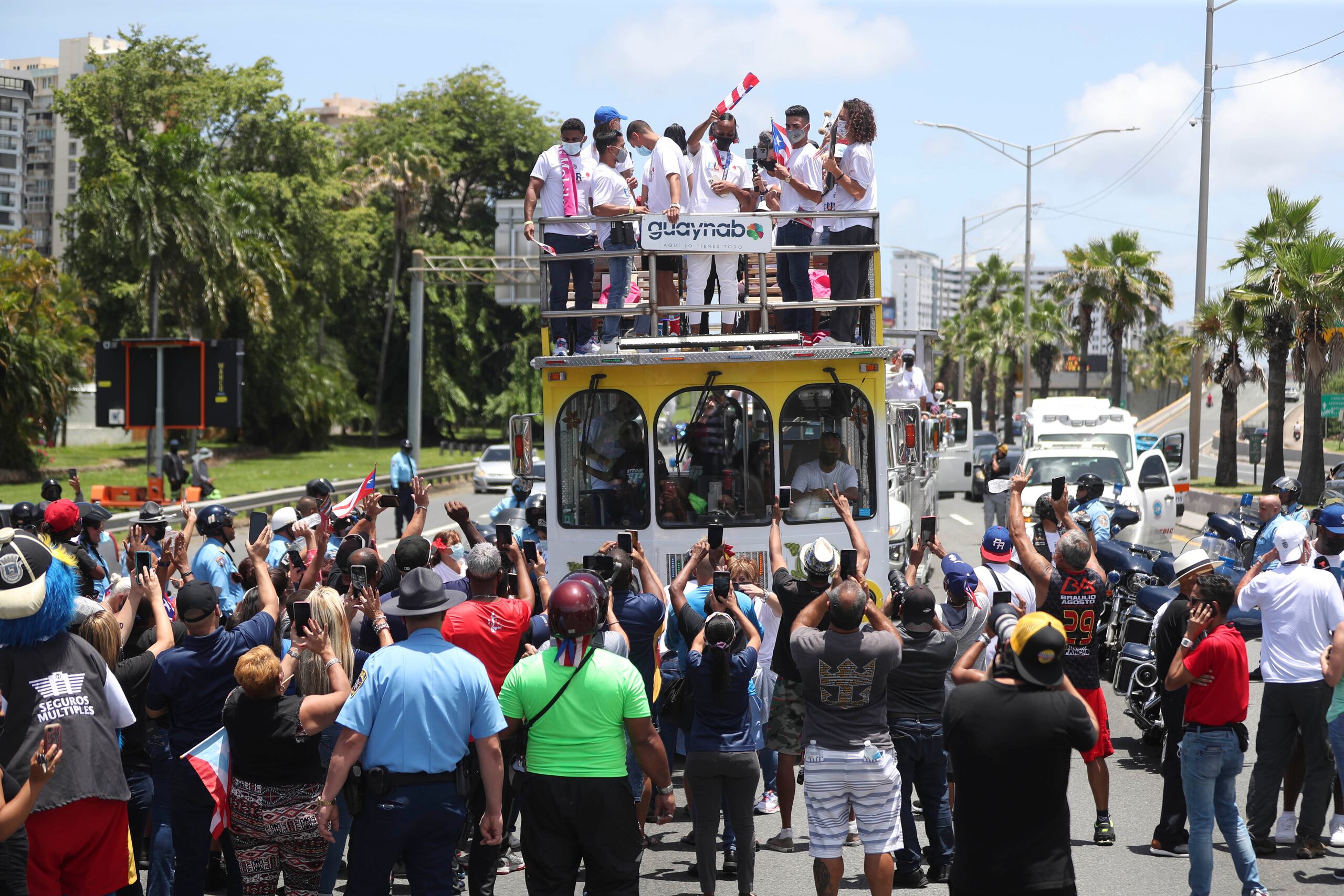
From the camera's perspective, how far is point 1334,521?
24.6 feet

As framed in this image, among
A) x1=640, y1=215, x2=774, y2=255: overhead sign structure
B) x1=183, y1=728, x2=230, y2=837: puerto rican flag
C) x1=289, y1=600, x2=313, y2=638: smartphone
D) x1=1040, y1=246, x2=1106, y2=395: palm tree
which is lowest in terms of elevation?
x1=183, y1=728, x2=230, y2=837: puerto rican flag

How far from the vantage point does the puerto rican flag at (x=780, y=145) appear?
10.9m

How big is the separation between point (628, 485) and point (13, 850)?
5.81 metres

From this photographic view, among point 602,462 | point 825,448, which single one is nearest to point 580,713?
point 602,462

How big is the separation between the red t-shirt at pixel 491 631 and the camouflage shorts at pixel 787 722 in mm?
1757

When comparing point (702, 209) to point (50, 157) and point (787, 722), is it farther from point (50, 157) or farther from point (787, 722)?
point (50, 157)

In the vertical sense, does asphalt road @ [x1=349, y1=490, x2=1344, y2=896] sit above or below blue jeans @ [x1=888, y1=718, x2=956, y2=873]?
below

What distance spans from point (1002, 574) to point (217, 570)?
519 cm

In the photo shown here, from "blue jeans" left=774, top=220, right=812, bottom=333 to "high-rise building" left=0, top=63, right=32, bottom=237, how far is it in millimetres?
99099

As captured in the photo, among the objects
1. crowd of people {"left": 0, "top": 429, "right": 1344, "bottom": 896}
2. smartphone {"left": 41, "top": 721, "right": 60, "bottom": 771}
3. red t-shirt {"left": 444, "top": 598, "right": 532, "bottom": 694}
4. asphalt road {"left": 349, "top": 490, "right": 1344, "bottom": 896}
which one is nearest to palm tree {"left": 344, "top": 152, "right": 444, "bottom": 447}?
crowd of people {"left": 0, "top": 429, "right": 1344, "bottom": 896}

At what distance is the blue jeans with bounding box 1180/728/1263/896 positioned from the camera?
648 cm

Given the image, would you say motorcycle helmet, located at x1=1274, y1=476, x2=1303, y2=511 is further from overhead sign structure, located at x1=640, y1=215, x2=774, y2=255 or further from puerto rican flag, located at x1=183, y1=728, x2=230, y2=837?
puerto rican flag, located at x1=183, y1=728, x2=230, y2=837

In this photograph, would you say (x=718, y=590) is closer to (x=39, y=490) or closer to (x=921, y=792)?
(x=921, y=792)

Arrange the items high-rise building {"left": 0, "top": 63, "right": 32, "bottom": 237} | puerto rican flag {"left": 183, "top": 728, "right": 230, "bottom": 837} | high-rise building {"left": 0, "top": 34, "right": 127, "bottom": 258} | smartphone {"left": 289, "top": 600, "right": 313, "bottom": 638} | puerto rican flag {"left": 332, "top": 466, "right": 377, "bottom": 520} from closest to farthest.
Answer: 1. puerto rican flag {"left": 183, "top": 728, "right": 230, "bottom": 837}
2. smartphone {"left": 289, "top": 600, "right": 313, "bottom": 638}
3. puerto rican flag {"left": 332, "top": 466, "right": 377, "bottom": 520}
4. high-rise building {"left": 0, "top": 63, "right": 32, "bottom": 237}
5. high-rise building {"left": 0, "top": 34, "right": 127, "bottom": 258}
